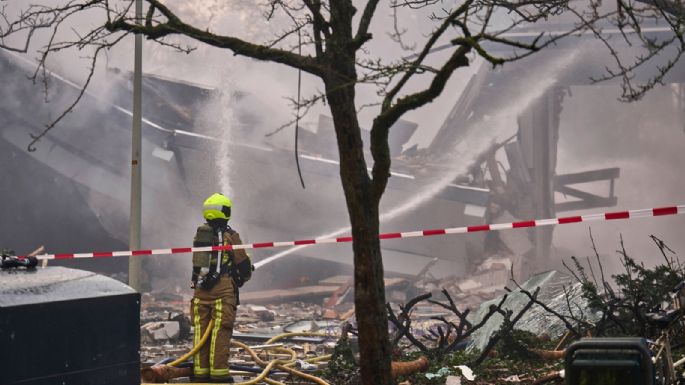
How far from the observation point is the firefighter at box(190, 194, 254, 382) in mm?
8641

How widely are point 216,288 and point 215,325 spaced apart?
1.06ft

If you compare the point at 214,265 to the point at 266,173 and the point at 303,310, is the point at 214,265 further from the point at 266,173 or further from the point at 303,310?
the point at 266,173

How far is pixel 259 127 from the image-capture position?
22.2 metres

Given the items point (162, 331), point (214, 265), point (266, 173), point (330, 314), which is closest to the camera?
point (214, 265)

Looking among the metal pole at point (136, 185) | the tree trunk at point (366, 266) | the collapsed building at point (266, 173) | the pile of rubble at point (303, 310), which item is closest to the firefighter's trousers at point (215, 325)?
the pile of rubble at point (303, 310)

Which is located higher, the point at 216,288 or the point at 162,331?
the point at 216,288

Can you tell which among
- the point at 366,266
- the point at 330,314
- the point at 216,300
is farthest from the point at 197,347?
the point at 330,314

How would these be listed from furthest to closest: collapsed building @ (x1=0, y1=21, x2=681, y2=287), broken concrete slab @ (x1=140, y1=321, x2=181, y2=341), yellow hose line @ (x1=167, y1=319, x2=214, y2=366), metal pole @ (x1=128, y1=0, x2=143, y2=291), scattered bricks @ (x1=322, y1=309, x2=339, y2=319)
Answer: collapsed building @ (x1=0, y1=21, x2=681, y2=287)
scattered bricks @ (x1=322, y1=309, x2=339, y2=319)
broken concrete slab @ (x1=140, y1=321, x2=181, y2=341)
metal pole @ (x1=128, y1=0, x2=143, y2=291)
yellow hose line @ (x1=167, y1=319, x2=214, y2=366)

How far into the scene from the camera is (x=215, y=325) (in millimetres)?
8656

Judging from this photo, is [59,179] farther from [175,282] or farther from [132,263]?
[132,263]

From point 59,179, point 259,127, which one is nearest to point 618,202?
point 259,127

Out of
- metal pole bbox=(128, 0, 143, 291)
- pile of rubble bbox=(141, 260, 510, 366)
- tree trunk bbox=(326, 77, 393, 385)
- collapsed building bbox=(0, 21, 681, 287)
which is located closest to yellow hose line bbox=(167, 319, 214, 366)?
pile of rubble bbox=(141, 260, 510, 366)

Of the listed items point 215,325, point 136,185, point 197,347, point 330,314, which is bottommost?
point 330,314

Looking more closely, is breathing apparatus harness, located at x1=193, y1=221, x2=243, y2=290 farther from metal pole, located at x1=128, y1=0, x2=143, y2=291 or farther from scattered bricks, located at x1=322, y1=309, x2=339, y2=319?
scattered bricks, located at x1=322, y1=309, x2=339, y2=319
